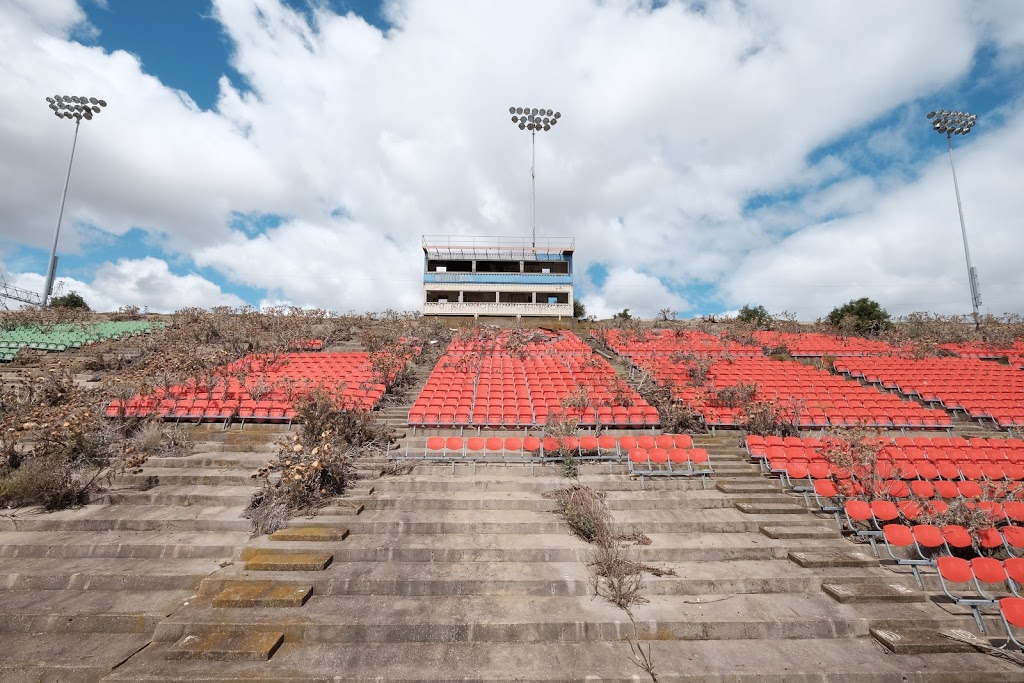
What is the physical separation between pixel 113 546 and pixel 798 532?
35.3ft

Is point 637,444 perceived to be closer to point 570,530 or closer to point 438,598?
point 570,530

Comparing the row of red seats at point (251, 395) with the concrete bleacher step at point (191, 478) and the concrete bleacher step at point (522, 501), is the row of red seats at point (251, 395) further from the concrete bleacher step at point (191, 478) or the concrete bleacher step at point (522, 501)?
the concrete bleacher step at point (522, 501)

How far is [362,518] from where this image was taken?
664 centimetres

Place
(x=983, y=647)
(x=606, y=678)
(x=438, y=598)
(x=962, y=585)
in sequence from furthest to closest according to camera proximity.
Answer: (x=962, y=585), (x=438, y=598), (x=983, y=647), (x=606, y=678)

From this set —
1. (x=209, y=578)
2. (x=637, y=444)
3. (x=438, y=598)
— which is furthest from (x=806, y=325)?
(x=209, y=578)

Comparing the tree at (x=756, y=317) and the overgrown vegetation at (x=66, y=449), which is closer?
the overgrown vegetation at (x=66, y=449)

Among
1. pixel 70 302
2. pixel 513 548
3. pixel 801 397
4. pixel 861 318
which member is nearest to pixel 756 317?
pixel 861 318

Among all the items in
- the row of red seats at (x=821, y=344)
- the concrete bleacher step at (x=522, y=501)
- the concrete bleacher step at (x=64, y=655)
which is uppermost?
the row of red seats at (x=821, y=344)

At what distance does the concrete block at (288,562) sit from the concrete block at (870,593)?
694 centimetres

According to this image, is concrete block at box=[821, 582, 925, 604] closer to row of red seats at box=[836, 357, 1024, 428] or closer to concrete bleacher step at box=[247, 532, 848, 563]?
concrete bleacher step at box=[247, 532, 848, 563]

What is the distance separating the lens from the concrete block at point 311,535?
6090mm

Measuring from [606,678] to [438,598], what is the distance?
7.42 feet

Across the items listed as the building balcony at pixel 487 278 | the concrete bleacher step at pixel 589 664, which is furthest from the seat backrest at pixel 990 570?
the building balcony at pixel 487 278

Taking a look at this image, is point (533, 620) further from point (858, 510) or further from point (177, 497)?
point (177, 497)
